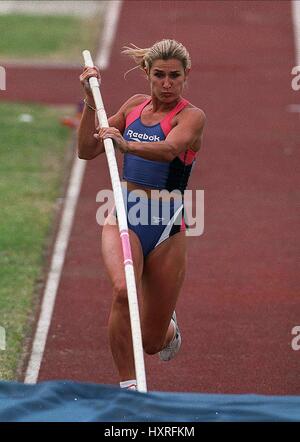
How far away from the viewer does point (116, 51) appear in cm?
2100

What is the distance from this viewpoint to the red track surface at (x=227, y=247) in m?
9.38

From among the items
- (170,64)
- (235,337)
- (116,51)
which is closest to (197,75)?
(116,51)

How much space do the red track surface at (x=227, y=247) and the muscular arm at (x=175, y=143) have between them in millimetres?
1924

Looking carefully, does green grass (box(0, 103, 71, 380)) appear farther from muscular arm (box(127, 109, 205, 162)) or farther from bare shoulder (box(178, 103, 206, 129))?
bare shoulder (box(178, 103, 206, 129))

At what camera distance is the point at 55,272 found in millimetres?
11500

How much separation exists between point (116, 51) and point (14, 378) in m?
12.6

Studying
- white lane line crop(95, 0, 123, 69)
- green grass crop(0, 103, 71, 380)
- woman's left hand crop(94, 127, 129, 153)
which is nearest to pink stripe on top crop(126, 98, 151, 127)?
woman's left hand crop(94, 127, 129, 153)

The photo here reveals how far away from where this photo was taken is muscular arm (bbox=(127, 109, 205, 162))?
305 inches

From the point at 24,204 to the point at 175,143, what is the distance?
597 cm
